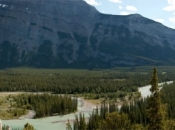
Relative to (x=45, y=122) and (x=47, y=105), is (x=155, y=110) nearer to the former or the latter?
(x=45, y=122)

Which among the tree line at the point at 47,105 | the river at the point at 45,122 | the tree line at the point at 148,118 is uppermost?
the tree line at the point at 148,118

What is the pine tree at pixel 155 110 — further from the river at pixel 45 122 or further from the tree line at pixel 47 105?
the tree line at pixel 47 105

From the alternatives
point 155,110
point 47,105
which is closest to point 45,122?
point 47,105

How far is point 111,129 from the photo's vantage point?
81250 mm

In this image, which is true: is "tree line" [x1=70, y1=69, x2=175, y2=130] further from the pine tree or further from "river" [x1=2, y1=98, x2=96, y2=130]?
"river" [x1=2, y1=98, x2=96, y2=130]

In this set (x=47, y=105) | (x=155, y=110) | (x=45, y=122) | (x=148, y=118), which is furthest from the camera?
(x=47, y=105)

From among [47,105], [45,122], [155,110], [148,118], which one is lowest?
[45,122]

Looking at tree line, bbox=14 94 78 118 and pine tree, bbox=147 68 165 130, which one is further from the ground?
pine tree, bbox=147 68 165 130

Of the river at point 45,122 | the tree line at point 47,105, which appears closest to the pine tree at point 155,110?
the river at point 45,122

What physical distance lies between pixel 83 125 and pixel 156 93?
244 feet

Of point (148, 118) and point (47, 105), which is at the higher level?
point (148, 118)

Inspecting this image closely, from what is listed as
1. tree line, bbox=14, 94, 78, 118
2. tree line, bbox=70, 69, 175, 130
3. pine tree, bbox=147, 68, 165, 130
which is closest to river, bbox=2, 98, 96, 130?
tree line, bbox=14, 94, 78, 118

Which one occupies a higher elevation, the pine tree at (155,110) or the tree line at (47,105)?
the pine tree at (155,110)

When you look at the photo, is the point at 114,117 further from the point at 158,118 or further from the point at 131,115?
the point at 131,115
